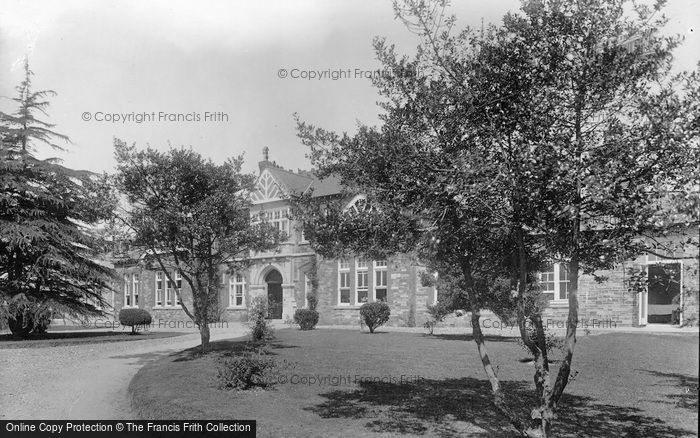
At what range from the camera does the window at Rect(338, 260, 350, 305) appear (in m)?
30.5

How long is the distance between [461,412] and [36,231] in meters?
18.4

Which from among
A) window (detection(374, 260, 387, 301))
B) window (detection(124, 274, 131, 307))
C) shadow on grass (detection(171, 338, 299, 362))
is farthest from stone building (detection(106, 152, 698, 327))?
window (detection(124, 274, 131, 307))

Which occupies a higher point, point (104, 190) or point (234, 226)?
point (104, 190)

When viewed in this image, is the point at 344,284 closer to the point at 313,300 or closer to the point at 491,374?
the point at 313,300

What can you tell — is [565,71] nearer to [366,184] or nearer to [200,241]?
[366,184]

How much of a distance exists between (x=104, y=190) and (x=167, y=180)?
1626 mm

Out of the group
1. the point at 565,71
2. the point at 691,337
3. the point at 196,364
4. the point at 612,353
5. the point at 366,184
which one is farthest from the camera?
the point at 691,337

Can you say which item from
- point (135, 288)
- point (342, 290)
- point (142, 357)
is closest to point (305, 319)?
point (342, 290)

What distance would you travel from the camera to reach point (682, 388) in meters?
9.77

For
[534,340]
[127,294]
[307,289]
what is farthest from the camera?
[127,294]

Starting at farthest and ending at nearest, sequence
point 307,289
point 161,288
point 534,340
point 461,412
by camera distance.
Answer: point 161,288 < point 307,289 < point 461,412 < point 534,340

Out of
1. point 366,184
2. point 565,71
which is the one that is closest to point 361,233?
point 366,184

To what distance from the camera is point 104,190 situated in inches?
554

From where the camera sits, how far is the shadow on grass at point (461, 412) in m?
6.99
